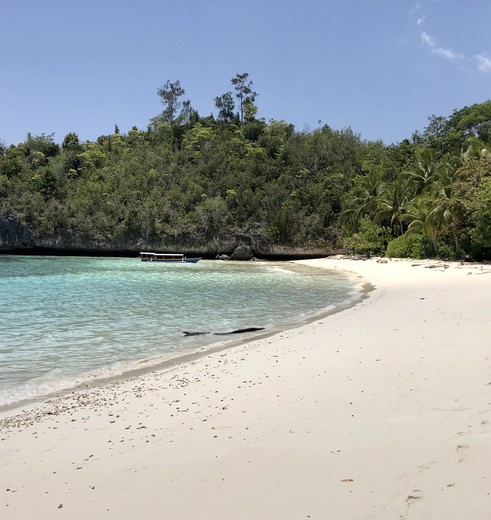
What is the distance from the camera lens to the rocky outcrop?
67500 millimetres

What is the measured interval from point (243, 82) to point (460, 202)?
76.6m

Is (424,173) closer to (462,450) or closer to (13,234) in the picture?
(462,450)

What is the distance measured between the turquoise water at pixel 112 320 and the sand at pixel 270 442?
4.84 ft

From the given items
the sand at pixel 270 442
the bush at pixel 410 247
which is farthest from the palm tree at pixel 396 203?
the sand at pixel 270 442

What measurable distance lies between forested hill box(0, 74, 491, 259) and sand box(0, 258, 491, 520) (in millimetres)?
44140

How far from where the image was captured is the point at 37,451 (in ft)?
14.3

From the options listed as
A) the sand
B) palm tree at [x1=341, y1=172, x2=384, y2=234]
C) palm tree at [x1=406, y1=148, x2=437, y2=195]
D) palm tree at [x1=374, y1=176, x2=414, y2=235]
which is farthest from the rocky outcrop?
the sand

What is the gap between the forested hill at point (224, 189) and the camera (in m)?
57.2

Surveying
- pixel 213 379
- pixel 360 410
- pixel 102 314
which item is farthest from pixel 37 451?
pixel 102 314

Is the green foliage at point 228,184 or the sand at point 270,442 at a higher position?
the green foliage at point 228,184

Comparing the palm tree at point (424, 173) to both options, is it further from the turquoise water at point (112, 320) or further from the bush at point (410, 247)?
the turquoise water at point (112, 320)

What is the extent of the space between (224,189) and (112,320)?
197 ft

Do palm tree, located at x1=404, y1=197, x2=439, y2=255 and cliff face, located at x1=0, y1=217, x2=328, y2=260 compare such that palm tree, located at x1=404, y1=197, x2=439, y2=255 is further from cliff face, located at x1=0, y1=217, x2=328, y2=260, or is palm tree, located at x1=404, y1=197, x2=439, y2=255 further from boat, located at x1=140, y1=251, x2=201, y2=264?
boat, located at x1=140, y1=251, x2=201, y2=264

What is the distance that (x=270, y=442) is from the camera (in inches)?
165
